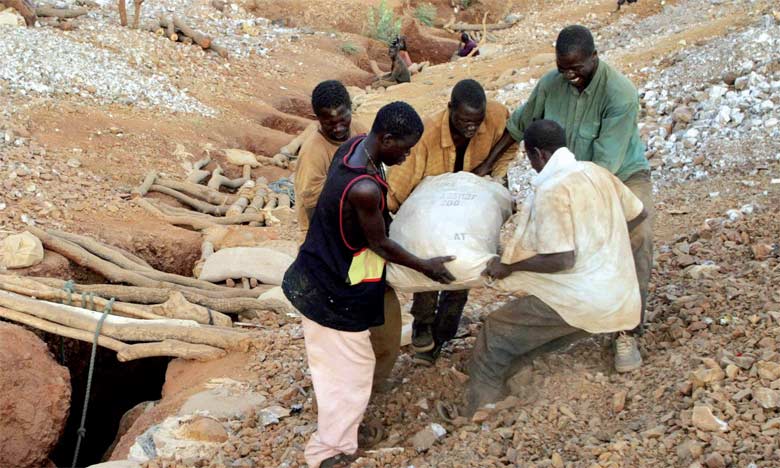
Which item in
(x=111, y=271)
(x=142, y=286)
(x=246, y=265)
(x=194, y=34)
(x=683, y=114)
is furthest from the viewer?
(x=194, y=34)

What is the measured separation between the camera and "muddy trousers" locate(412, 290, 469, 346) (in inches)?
147

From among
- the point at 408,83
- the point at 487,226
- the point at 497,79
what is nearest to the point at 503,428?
the point at 487,226

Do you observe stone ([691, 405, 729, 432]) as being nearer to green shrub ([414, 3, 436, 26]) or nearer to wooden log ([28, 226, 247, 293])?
wooden log ([28, 226, 247, 293])

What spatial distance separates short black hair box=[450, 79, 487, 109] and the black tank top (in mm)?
564

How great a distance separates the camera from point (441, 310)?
3.78 m

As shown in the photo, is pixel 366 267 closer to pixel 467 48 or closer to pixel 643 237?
pixel 643 237

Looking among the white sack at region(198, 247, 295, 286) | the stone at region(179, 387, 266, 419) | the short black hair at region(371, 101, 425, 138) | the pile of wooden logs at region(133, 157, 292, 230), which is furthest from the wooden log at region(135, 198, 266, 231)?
the short black hair at region(371, 101, 425, 138)

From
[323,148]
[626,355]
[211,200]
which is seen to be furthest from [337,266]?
[211,200]

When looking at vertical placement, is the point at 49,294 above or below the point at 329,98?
below

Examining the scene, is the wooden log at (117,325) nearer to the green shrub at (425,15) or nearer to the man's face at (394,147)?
the man's face at (394,147)

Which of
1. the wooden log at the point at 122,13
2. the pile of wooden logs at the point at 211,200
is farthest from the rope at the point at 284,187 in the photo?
the wooden log at the point at 122,13

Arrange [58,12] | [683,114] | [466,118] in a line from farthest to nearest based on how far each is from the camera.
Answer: [58,12] < [683,114] < [466,118]

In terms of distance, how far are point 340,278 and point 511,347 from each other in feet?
2.99

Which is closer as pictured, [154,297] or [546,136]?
[546,136]
